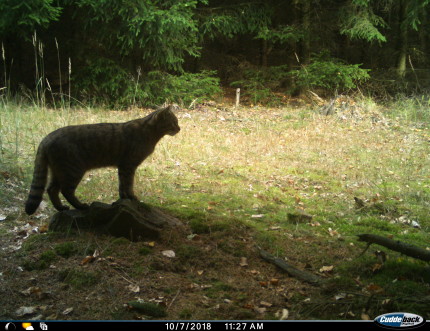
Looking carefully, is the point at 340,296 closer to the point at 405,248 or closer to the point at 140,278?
the point at 405,248

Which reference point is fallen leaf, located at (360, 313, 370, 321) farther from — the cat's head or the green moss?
the cat's head

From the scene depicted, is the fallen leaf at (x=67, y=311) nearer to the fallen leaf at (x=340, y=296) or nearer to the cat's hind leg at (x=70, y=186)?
the cat's hind leg at (x=70, y=186)

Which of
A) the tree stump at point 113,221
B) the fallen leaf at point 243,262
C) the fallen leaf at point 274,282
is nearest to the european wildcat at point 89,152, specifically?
the tree stump at point 113,221

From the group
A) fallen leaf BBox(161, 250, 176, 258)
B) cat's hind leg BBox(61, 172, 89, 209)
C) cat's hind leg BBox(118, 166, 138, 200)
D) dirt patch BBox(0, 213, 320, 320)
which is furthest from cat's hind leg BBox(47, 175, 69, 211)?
fallen leaf BBox(161, 250, 176, 258)

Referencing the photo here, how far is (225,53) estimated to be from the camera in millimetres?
16625

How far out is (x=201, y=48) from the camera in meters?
12.9

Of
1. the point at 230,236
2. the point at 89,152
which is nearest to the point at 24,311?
the point at 89,152

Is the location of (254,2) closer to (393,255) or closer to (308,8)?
(308,8)

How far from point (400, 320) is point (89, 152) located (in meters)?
3.43

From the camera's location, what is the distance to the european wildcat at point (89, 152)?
14.2ft

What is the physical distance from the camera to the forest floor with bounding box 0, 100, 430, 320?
329cm

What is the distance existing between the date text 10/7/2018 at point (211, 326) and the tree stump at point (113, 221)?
1541 mm

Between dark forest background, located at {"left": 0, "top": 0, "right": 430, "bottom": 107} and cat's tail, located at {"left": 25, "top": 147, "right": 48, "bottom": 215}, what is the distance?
162 inches

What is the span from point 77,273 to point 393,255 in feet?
9.96
